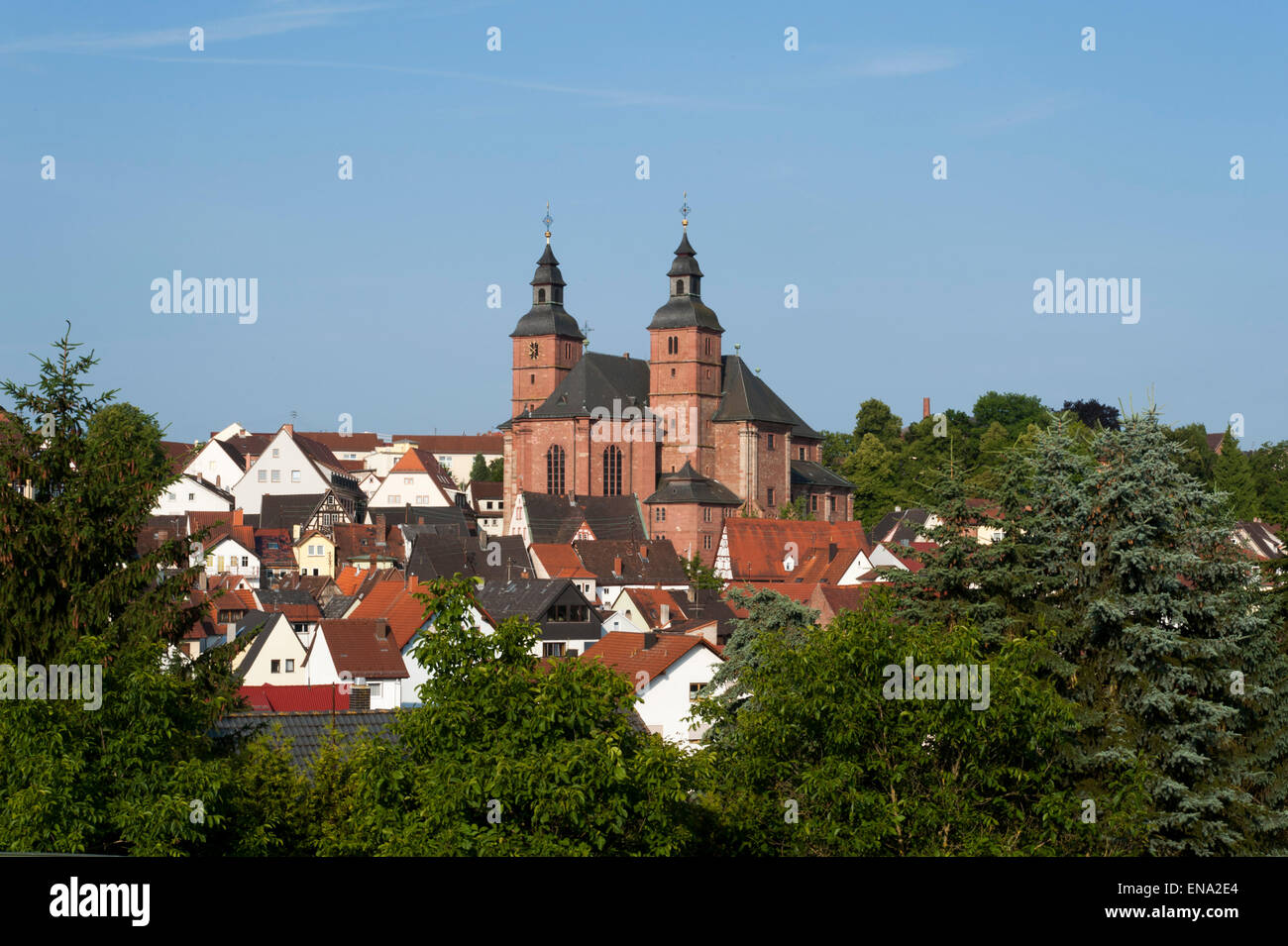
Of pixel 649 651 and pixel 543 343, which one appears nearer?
pixel 649 651

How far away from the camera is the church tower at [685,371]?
315 ft

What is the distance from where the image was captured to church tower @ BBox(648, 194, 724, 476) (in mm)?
95875

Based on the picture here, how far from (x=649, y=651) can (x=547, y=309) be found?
6702cm

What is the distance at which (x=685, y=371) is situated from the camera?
318 feet

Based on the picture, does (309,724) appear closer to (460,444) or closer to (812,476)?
(812,476)

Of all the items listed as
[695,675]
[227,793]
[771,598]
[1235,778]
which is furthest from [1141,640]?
[695,675]

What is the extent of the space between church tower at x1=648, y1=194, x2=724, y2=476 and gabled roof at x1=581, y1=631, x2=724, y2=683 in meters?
54.0

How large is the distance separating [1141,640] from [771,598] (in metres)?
7.38

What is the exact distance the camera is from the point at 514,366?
10262cm

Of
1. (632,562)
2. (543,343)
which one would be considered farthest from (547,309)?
(632,562)

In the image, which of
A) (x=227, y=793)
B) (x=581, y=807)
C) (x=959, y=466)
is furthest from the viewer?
(x=959, y=466)

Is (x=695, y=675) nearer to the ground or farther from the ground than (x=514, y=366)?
nearer to the ground
